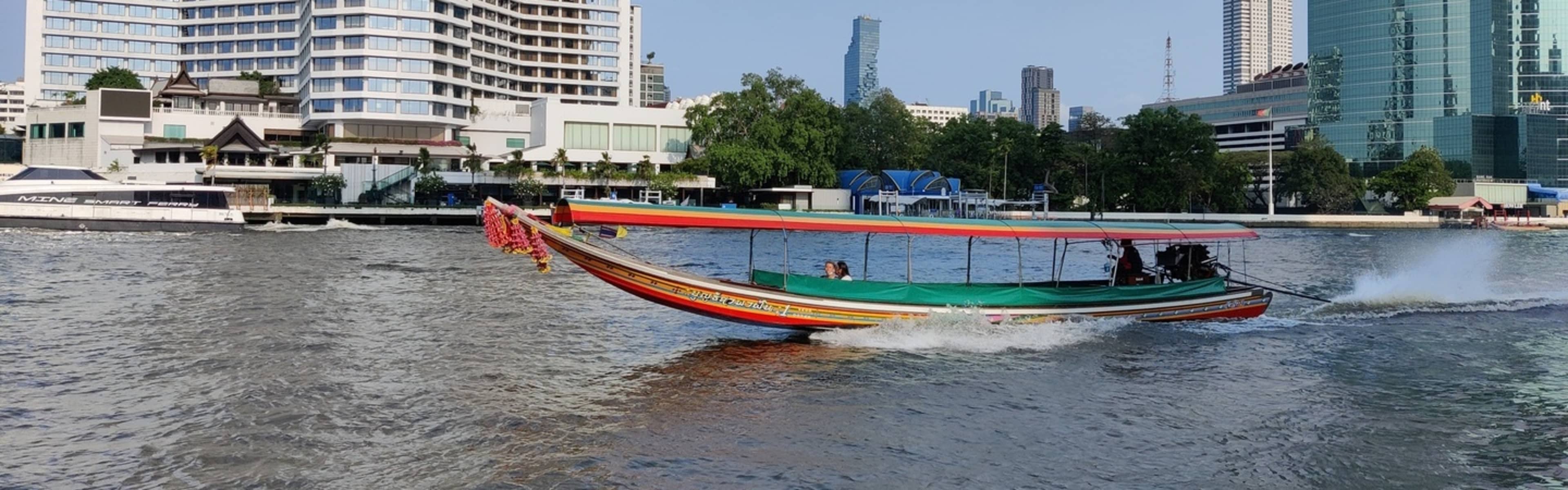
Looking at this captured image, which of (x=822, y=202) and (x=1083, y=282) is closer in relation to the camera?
(x=1083, y=282)

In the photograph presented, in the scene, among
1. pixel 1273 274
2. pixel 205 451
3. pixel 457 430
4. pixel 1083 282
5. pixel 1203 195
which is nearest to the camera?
pixel 205 451

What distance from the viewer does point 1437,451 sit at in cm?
1500

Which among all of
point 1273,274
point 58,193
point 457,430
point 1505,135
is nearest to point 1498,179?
point 1505,135

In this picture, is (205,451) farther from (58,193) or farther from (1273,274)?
(58,193)

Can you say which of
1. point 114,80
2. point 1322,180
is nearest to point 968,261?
point 1322,180

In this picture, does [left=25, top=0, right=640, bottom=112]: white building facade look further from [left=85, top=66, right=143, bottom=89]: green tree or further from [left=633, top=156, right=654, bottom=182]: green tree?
[left=633, top=156, right=654, bottom=182]: green tree

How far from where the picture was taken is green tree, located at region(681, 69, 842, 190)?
98.6 m

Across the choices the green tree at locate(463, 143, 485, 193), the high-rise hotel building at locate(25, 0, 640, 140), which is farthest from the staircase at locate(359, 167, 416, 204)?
the high-rise hotel building at locate(25, 0, 640, 140)

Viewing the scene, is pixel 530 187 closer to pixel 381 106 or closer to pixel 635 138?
pixel 635 138

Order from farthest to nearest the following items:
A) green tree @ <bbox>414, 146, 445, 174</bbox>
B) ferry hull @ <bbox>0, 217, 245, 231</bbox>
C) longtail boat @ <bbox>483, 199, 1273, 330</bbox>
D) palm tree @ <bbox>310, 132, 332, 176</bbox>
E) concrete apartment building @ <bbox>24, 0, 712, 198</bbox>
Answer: concrete apartment building @ <bbox>24, 0, 712, 198</bbox>
green tree @ <bbox>414, 146, 445, 174</bbox>
palm tree @ <bbox>310, 132, 332, 176</bbox>
ferry hull @ <bbox>0, 217, 245, 231</bbox>
longtail boat @ <bbox>483, 199, 1273, 330</bbox>

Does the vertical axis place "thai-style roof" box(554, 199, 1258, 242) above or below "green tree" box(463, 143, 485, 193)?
below

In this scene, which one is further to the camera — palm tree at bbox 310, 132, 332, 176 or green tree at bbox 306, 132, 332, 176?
green tree at bbox 306, 132, 332, 176

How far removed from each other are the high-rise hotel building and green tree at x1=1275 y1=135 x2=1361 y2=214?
231 feet

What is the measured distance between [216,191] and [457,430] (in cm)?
5440
